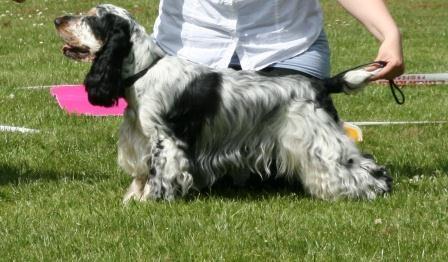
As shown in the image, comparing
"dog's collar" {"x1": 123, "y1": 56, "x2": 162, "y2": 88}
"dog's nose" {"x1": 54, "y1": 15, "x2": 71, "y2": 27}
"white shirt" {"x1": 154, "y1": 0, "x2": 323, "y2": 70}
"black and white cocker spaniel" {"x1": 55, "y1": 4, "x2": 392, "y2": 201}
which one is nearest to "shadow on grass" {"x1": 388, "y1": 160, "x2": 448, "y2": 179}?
"black and white cocker spaniel" {"x1": 55, "y1": 4, "x2": 392, "y2": 201}

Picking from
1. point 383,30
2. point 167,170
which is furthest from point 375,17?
point 167,170

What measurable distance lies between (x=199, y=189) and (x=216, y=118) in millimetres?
455

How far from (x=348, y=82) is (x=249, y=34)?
0.77m

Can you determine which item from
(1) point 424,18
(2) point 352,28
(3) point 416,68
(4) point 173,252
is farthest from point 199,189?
(1) point 424,18

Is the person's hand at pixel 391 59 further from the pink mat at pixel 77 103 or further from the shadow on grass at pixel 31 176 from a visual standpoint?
the pink mat at pixel 77 103

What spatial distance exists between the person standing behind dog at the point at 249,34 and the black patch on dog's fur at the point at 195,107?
1.82ft

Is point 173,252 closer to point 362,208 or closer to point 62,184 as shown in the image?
point 362,208

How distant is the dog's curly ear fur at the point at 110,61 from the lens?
516 cm

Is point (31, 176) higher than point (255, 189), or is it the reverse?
point (255, 189)

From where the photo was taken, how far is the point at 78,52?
525 cm

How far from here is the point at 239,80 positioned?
5.40 metres

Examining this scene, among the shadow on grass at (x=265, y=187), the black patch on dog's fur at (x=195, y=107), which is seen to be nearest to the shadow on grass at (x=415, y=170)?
the shadow on grass at (x=265, y=187)

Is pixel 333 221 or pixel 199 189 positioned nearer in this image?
pixel 333 221

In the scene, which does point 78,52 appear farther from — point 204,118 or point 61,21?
point 204,118
